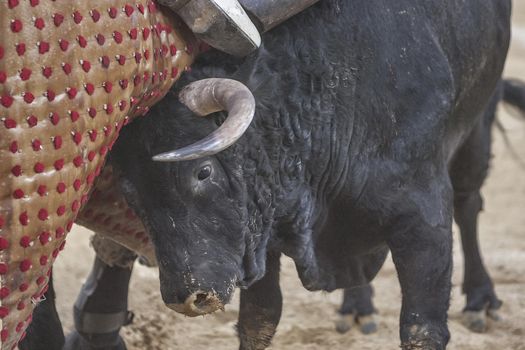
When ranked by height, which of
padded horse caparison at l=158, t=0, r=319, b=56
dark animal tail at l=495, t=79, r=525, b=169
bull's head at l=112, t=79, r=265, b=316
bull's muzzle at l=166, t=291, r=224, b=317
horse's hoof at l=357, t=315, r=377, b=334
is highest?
padded horse caparison at l=158, t=0, r=319, b=56

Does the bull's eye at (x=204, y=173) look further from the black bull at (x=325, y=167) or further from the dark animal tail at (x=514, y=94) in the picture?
the dark animal tail at (x=514, y=94)

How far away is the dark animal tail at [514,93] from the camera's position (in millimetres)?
6020

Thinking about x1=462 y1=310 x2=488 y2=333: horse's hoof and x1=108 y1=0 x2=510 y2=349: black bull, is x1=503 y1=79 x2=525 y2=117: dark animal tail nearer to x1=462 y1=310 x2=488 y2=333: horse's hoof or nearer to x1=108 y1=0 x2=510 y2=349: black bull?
x1=462 y1=310 x2=488 y2=333: horse's hoof

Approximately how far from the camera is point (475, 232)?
5.75 metres

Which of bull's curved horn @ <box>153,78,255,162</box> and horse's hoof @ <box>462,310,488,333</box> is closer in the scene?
bull's curved horn @ <box>153,78,255,162</box>

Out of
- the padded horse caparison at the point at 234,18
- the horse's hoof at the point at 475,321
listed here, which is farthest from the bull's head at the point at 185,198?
the horse's hoof at the point at 475,321

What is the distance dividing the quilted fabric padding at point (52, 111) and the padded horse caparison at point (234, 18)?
0.14m

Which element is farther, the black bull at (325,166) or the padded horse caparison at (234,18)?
the black bull at (325,166)

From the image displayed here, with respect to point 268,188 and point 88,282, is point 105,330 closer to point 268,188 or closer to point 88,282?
point 88,282

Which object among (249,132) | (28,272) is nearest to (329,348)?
(249,132)

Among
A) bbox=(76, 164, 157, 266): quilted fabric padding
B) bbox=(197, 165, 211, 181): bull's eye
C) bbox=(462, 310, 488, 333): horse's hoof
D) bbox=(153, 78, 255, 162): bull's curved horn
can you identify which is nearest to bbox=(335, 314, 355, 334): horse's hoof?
bbox=(462, 310, 488, 333): horse's hoof

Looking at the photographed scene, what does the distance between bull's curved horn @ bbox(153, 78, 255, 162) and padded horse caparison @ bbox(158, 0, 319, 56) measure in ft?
0.38

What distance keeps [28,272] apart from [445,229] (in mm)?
1489

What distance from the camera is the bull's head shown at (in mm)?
3352
